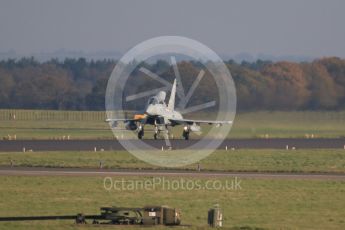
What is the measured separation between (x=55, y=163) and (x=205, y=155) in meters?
10.6

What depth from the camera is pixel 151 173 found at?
1772 inches

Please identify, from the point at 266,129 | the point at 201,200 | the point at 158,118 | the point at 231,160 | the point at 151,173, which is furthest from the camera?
the point at 266,129

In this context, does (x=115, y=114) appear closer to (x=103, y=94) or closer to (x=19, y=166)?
(x=103, y=94)

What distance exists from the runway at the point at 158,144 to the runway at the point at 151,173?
15620 mm

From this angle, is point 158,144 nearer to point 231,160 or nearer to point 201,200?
point 231,160

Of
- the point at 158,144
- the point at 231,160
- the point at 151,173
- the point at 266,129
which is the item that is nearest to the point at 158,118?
the point at 158,144

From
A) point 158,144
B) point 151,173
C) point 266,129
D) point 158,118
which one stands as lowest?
point 151,173

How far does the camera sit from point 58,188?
3712 cm

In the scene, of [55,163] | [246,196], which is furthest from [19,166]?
[246,196]

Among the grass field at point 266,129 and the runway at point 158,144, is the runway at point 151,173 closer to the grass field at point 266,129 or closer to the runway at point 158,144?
the runway at point 158,144

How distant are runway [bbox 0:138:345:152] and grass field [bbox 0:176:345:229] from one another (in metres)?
22.1

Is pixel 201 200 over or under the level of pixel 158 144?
under

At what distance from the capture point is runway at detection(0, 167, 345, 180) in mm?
43438

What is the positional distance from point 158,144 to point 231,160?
13.8 m
